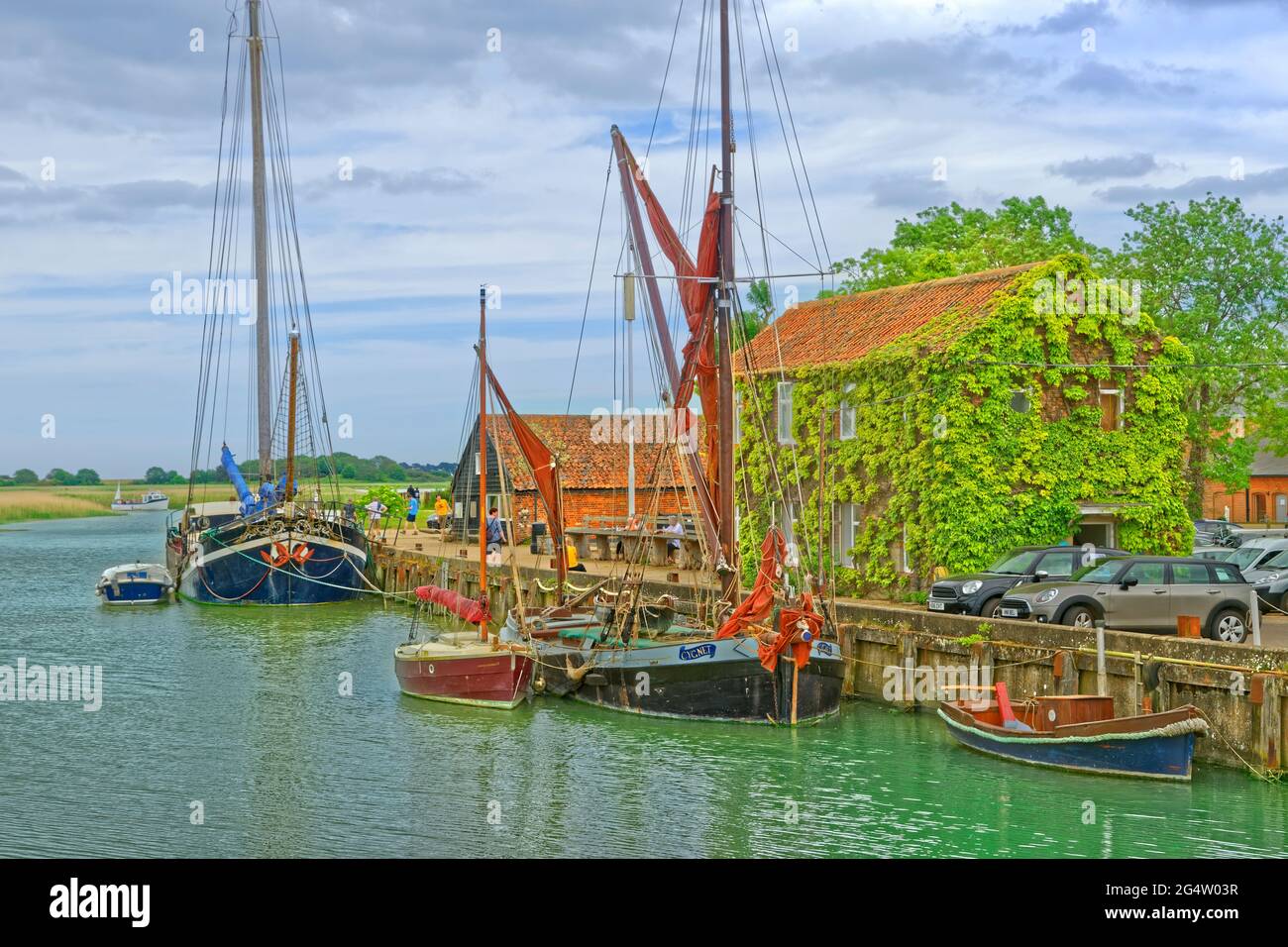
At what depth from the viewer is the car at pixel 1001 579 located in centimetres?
2961

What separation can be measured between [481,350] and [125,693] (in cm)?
1157

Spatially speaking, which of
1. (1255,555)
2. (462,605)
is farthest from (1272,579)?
(462,605)

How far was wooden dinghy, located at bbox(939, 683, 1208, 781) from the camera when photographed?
2241 centimetres

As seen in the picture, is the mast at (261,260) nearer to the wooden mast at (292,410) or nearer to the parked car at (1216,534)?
the wooden mast at (292,410)

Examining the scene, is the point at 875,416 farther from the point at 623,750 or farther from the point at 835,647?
the point at 623,750

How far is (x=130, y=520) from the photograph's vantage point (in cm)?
16325

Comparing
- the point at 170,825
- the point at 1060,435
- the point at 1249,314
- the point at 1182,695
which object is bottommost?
the point at 170,825

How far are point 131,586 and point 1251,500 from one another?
2458 inches

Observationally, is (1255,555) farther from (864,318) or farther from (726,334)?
(726,334)

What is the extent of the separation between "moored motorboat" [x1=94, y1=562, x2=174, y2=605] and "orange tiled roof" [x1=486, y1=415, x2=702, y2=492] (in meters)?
15.4

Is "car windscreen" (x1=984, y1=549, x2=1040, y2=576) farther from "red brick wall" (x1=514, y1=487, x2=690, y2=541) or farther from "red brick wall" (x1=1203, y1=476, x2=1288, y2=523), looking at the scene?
"red brick wall" (x1=1203, y1=476, x2=1288, y2=523)

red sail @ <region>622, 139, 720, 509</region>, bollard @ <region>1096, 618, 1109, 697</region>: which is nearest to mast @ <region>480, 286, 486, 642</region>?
red sail @ <region>622, 139, 720, 509</region>

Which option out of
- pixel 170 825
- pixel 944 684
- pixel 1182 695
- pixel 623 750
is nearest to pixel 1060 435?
pixel 944 684

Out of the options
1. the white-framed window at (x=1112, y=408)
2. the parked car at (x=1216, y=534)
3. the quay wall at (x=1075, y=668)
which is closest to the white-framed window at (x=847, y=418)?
the white-framed window at (x=1112, y=408)
